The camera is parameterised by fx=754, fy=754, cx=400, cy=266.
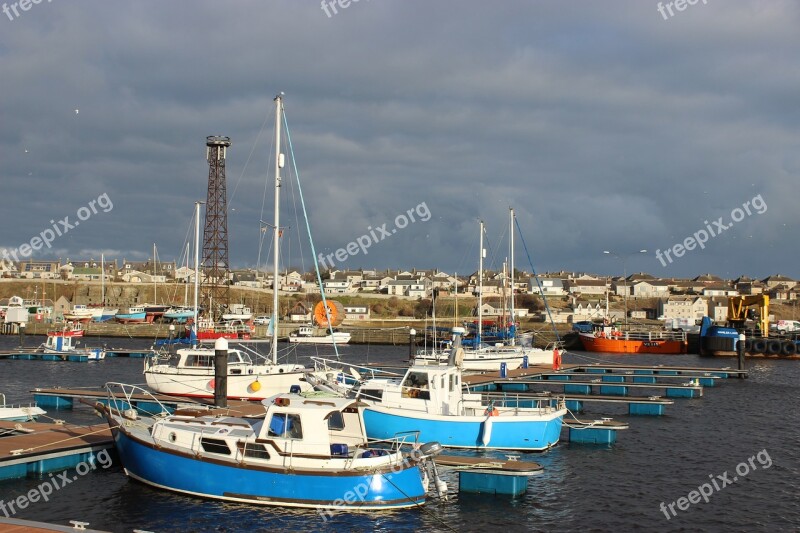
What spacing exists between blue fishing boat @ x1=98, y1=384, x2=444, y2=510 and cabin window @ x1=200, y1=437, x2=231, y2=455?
3 cm

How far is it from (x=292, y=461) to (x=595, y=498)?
10.7 metres

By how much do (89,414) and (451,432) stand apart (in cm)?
2216

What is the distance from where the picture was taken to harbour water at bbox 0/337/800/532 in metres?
21.7

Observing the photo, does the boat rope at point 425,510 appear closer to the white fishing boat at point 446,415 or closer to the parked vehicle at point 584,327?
A: the white fishing boat at point 446,415

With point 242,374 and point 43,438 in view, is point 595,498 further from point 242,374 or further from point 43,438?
point 242,374

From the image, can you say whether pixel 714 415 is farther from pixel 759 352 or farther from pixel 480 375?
pixel 759 352

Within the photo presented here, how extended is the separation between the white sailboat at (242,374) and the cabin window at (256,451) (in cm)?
1589

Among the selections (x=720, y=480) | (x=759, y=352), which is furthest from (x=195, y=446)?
(x=759, y=352)

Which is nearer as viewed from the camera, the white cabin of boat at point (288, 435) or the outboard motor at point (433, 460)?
the white cabin of boat at point (288, 435)

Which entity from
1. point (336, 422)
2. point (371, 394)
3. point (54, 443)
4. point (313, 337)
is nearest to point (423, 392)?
point (371, 394)

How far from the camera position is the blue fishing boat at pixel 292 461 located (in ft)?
70.7

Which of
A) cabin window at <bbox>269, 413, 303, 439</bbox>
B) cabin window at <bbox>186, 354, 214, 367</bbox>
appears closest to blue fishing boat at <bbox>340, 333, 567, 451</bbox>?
cabin window at <bbox>269, 413, 303, 439</bbox>

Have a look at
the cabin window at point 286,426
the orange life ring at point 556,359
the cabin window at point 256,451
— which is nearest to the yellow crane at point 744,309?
the orange life ring at point 556,359

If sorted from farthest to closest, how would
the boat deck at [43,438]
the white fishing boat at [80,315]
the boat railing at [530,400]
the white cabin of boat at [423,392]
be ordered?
the white fishing boat at [80,315] < the boat railing at [530,400] < the white cabin of boat at [423,392] < the boat deck at [43,438]
